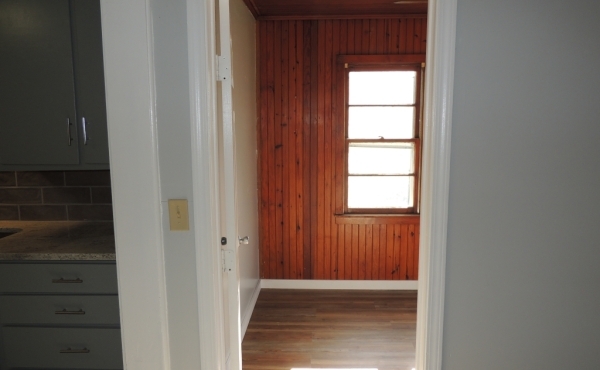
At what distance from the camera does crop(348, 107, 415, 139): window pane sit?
3.33 meters

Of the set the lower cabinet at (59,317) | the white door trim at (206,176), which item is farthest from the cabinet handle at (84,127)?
the white door trim at (206,176)

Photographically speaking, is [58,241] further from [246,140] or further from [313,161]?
[313,161]

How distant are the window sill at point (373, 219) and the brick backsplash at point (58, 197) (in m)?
1.90

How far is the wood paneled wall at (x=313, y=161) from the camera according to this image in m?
3.24

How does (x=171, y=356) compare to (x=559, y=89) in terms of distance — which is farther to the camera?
(x=171, y=356)

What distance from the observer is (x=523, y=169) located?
141 centimetres

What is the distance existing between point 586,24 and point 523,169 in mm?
543

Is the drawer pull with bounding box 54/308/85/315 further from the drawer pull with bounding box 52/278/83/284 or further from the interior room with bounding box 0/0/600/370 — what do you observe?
the interior room with bounding box 0/0/600/370

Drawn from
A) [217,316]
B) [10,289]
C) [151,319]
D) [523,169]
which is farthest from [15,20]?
[523,169]

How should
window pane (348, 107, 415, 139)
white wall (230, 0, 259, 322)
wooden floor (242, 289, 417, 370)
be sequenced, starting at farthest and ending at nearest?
window pane (348, 107, 415, 139) → white wall (230, 0, 259, 322) → wooden floor (242, 289, 417, 370)

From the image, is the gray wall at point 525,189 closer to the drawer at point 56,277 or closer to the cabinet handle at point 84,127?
the drawer at point 56,277

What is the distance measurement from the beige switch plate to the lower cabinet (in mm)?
596

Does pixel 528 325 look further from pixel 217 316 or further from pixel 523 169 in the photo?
pixel 217 316

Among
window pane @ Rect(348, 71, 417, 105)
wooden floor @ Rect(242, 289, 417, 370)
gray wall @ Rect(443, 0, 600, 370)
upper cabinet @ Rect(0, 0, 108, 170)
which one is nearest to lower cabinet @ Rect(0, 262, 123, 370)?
upper cabinet @ Rect(0, 0, 108, 170)
